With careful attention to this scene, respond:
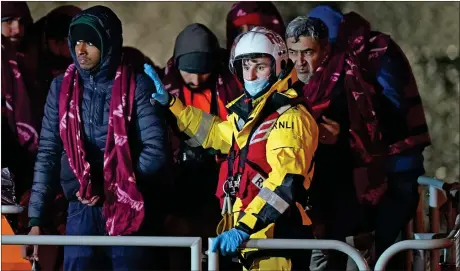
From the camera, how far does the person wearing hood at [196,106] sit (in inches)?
134

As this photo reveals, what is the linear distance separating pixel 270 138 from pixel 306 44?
0.53 m

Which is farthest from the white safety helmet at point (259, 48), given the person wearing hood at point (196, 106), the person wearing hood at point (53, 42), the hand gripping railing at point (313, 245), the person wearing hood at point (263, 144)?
the hand gripping railing at point (313, 245)

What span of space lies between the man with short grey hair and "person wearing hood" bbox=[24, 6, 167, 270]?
1.99 feet

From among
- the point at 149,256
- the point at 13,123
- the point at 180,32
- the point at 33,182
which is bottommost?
the point at 149,256

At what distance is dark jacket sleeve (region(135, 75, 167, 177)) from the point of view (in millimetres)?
3414

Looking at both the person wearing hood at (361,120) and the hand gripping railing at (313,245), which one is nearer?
the hand gripping railing at (313,245)

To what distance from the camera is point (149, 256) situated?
3414 millimetres

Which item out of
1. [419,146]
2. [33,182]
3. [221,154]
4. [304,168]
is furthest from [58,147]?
[419,146]

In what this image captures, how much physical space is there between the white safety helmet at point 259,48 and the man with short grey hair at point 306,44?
10 centimetres

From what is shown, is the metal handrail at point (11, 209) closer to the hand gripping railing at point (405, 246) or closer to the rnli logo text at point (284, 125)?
the rnli logo text at point (284, 125)

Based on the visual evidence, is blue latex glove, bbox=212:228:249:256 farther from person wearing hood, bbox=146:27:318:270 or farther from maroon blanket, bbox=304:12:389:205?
maroon blanket, bbox=304:12:389:205

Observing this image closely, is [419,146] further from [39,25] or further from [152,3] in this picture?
[39,25]

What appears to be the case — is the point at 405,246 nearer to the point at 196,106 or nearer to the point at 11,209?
the point at 196,106

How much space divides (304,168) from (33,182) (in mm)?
1201
